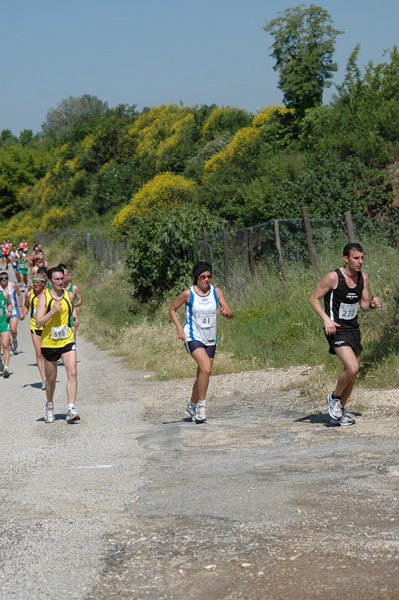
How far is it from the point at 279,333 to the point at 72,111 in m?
106

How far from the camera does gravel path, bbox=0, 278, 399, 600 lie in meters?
4.61

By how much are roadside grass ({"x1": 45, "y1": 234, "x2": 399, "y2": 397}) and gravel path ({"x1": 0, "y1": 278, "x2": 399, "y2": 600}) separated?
111 cm

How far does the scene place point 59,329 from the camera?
34.0 ft

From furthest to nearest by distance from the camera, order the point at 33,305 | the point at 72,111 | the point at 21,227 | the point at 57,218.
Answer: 1. the point at 72,111
2. the point at 21,227
3. the point at 57,218
4. the point at 33,305

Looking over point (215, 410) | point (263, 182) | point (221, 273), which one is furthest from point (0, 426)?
point (263, 182)

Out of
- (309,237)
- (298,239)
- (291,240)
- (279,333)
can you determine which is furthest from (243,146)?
(279,333)

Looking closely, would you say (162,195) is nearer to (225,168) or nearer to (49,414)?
(225,168)

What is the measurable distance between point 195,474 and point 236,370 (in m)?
5.98

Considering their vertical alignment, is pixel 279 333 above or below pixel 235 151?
below

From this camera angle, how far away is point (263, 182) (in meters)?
22.1

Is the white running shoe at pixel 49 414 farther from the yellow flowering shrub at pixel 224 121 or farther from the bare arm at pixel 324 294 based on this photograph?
the yellow flowering shrub at pixel 224 121

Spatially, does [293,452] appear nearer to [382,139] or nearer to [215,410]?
[215,410]

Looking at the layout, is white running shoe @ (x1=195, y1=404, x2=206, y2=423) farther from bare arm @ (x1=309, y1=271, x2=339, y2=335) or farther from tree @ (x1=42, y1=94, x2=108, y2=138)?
tree @ (x1=42, y1=94, x2=108, y2=138)

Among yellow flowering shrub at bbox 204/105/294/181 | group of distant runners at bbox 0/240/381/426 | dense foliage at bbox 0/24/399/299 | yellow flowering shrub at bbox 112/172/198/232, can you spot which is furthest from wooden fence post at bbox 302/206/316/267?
yellow flowering shrub at bbox 112/172/198/232
